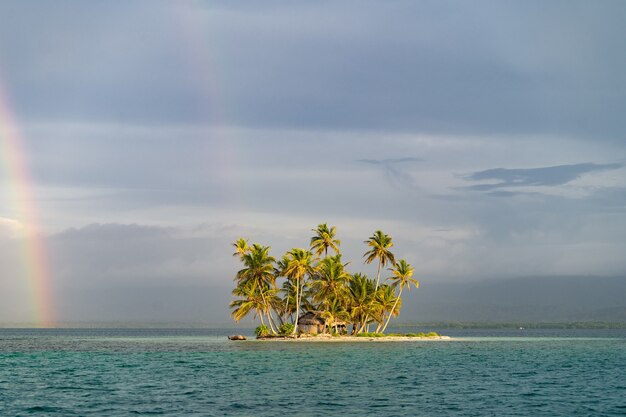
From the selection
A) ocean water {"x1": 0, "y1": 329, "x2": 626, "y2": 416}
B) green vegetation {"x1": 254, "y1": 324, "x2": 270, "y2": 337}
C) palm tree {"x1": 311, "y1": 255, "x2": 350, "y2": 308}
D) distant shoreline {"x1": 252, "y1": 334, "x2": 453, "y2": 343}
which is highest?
palm tree {"x1": 311, "y1": 255, "x2": 350, "y2": 308}

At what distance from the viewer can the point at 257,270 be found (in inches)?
4791

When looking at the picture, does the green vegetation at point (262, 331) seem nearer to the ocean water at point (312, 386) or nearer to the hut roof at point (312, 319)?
the hut roof at point (312, 319)

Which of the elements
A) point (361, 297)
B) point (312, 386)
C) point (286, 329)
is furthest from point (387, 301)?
point (312, 386)

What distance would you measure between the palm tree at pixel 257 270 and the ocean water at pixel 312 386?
37.0 metres

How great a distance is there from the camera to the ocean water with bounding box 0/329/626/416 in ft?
136

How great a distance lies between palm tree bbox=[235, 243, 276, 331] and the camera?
400 ft

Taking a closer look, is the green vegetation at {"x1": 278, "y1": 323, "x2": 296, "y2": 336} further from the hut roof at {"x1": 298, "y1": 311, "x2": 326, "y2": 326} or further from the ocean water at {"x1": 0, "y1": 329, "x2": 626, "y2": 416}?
the ocean water at {"x1": 0, "y1": 329, "x2": 626, "y2": 416}

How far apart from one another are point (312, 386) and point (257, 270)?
70243mm

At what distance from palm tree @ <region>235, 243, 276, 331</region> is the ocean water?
1457 inches

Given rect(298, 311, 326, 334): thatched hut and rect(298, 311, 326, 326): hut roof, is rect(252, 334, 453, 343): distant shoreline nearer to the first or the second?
rect(298, 311, 326, 334): thatched hut

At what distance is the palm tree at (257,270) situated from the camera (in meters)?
122

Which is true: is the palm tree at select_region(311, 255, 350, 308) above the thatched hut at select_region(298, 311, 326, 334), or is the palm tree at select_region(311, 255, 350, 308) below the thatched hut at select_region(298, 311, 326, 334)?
above

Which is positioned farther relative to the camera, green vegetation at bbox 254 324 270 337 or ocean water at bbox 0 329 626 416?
green vegetation at bbox 254 324 270 337

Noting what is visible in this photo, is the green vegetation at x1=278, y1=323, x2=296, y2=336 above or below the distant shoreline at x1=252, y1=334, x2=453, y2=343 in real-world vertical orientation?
above
